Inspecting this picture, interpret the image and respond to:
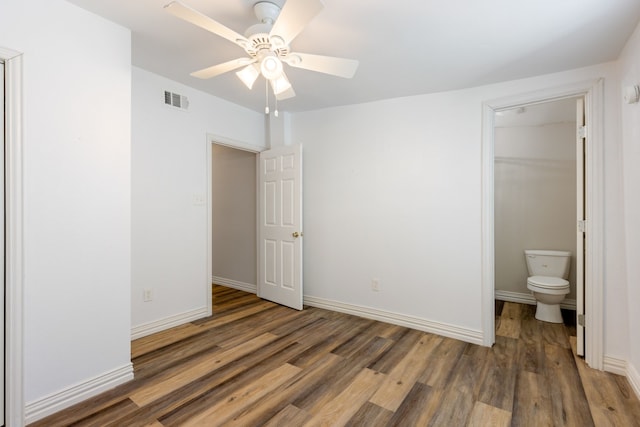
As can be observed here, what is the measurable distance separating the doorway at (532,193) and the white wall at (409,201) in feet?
3.76

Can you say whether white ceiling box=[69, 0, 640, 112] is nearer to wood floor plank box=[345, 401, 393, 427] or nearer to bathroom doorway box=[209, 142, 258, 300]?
bathroom doorway box=[209, 142, 258, 300]

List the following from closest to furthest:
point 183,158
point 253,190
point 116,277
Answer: point 116,277 → point 183,158 → point 253,190

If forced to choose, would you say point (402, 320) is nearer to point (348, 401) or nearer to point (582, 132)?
point (348, 401)

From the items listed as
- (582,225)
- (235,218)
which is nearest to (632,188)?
(582,225)

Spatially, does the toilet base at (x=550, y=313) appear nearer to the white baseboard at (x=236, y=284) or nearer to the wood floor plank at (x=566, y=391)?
the wood floor plank at (x=566, y=391)

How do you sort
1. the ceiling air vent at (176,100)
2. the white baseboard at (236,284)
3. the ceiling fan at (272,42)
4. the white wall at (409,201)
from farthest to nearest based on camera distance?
the white baseboard at (236,284) < the ceiling air vent at (176,100) < the white wall at (409,201) < the ceiling fan at (272,42)

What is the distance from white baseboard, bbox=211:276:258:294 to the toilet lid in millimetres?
3305

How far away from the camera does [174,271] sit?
2.98 metres

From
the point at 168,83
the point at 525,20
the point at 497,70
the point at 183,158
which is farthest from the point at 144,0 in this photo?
the point at 497,70

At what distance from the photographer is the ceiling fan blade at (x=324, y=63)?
1.69 metres

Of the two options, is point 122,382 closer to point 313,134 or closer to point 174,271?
point 174,271

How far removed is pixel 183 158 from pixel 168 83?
70 centimetres

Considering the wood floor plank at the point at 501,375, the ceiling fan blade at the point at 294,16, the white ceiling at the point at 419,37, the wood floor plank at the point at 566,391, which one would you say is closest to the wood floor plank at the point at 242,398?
the wood floor plank at the point at 501,375

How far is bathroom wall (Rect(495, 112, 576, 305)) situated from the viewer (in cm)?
364
